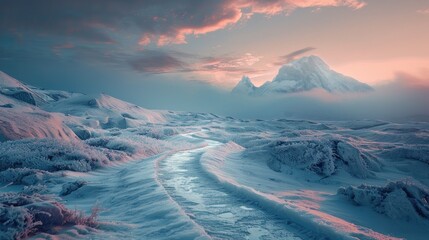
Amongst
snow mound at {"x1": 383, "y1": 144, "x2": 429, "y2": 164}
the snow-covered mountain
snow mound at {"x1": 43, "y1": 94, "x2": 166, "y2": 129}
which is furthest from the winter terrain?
snow mound at {"x1": 43, "y1": 94, "x2": 166, "y2": 129}

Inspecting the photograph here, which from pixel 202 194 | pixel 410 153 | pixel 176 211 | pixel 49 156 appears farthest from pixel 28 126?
pixel 410 153

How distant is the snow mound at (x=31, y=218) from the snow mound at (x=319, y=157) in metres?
13.4

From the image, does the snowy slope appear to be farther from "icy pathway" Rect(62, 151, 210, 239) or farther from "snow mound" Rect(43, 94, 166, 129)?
"snow mound" Rect(43, 94, 166, 129)

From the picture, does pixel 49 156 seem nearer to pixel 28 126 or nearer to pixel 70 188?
pixel 70 188

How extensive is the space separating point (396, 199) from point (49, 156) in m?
16.2

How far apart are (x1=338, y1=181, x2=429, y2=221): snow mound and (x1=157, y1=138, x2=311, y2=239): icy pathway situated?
5.20 m

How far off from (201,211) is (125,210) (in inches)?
84.5

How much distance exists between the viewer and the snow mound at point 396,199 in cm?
973

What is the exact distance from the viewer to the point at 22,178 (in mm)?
11008

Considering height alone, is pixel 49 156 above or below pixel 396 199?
above

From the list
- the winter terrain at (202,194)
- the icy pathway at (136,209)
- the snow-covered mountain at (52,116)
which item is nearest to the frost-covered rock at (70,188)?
the winter terrain at (202,194)

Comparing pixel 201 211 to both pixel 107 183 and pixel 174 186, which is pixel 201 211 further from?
pixel 107 183

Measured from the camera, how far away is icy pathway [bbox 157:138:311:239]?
568 centimetres

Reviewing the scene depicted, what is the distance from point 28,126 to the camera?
2053 centimetres
